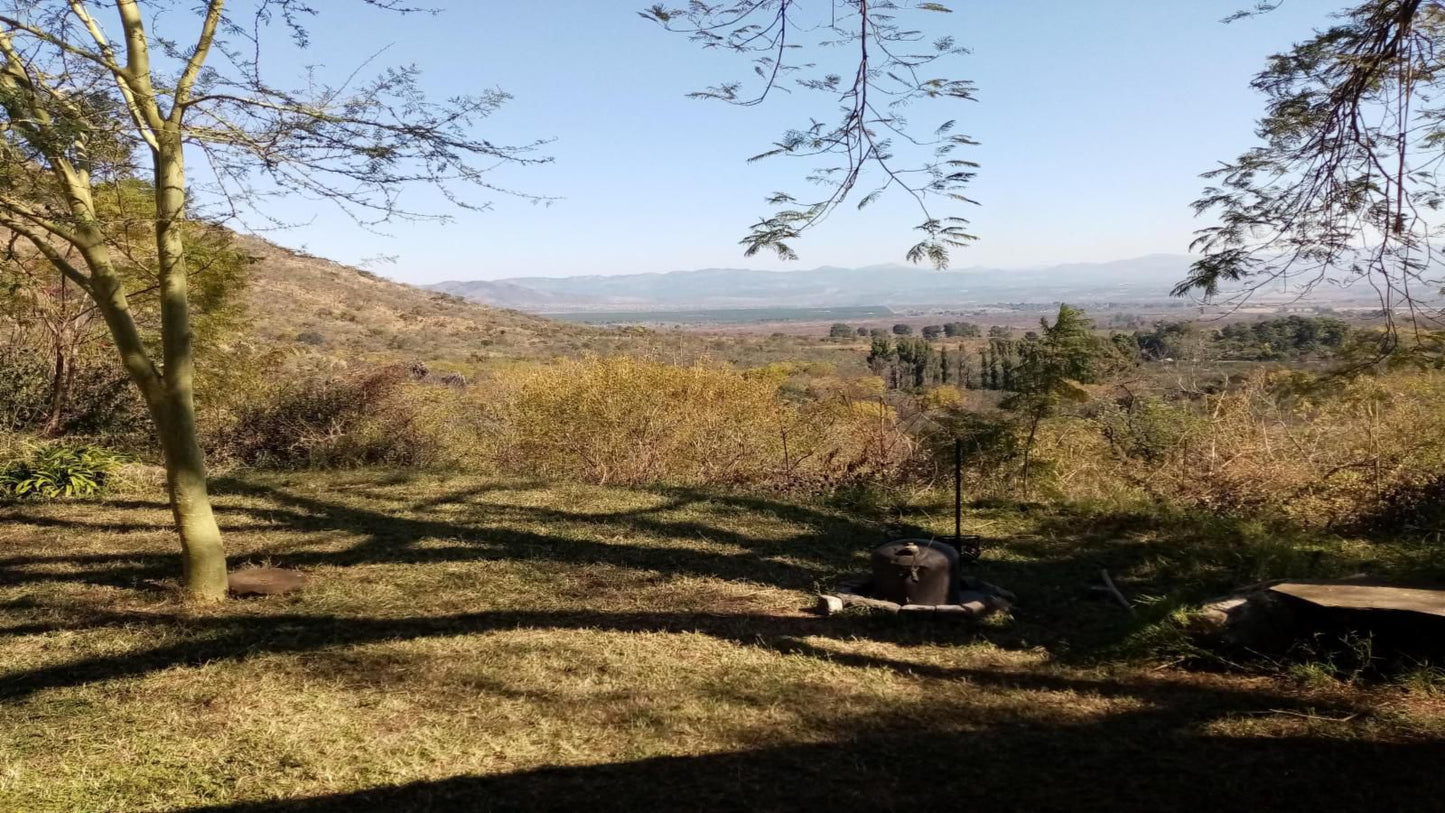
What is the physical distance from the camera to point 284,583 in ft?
17.0

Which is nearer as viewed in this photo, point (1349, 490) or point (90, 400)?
point (1349, 490)

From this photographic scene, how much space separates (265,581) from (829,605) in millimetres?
3434

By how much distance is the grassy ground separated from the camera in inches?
112

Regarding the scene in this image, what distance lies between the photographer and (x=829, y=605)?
4820 millimetres

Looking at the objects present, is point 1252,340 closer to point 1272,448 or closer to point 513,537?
point 1272,448

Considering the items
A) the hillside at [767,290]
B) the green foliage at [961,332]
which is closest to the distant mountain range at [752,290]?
the hillside at [767,290]

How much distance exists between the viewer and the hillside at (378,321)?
25.9 metres

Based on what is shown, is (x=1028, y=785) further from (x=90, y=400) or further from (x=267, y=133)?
(x=90, y=400)

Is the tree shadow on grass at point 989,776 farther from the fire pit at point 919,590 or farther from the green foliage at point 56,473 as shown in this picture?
the green foliage at point 56,473

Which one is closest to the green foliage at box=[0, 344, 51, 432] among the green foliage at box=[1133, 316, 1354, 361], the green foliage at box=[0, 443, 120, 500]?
the green foliage at box=[0, 443, 120, 500]

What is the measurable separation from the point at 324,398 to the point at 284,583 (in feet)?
17.8

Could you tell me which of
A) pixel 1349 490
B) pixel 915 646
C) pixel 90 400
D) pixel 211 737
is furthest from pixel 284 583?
pixel 1349 490

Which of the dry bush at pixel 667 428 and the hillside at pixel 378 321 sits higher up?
the hillside at pixel 378 321

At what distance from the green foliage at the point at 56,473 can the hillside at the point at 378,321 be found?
1429 centimetres
